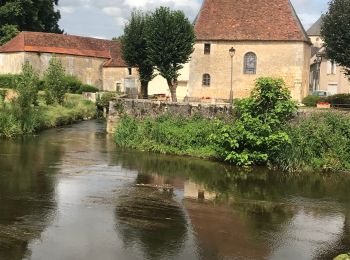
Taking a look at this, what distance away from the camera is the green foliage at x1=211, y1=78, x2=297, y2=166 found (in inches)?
838

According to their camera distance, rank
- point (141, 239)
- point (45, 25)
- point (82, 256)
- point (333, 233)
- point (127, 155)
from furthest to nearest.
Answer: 1. point (45, 25)
2. point (127, 155)
3. point (333, 233)
4. point (141, 239)
5. point (82, 256)

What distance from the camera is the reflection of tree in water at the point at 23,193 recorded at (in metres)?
11.6

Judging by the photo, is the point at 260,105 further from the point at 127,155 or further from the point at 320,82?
the point at 320,82

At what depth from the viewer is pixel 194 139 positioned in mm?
24203

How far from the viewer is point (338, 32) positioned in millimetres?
29328

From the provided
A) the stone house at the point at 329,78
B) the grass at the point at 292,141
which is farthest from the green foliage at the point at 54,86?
the stone house at the point at 329,78

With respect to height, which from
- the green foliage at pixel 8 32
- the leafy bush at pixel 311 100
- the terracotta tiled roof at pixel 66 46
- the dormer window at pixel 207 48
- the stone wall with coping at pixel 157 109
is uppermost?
the green foliage at pixel 8 32

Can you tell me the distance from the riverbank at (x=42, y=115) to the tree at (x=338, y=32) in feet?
60.5

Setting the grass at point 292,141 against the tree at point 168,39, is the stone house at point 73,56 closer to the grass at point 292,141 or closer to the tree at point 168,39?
the tree at point 168,39

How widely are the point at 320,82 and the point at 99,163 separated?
36659 millimetres

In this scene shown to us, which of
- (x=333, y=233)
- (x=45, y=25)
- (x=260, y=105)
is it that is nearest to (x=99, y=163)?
(x=260, y=105)

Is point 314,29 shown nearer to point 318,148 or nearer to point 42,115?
point 42,115

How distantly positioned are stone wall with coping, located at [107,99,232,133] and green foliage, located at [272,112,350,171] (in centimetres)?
431

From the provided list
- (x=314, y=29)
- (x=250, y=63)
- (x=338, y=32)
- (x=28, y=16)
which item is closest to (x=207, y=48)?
(x=250, y=63)
